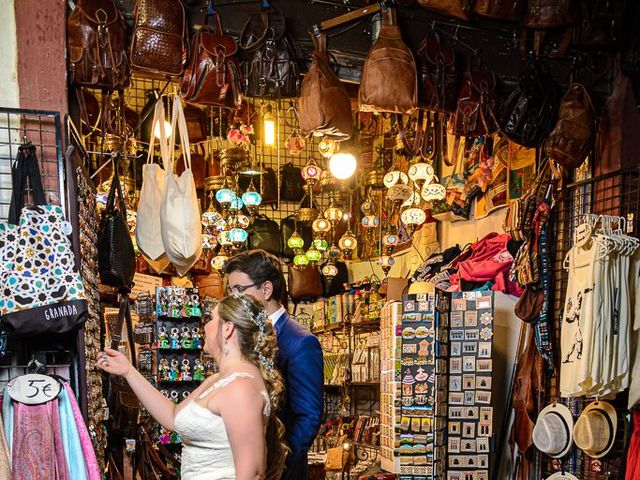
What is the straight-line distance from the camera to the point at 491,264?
6527 mm

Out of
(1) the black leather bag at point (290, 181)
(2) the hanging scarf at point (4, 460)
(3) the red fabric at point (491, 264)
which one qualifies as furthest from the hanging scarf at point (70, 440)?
(1) the black leather bag at point (290, 181)

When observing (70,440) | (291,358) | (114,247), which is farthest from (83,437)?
(114,247)

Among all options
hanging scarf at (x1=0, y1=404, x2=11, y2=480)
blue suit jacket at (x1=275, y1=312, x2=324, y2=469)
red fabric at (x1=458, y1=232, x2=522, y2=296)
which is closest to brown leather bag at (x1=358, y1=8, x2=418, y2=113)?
blue suit jacket at (x1=275, y1=312, x2=324, y2=469)

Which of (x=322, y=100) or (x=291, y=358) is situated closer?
(x=291, y=358)

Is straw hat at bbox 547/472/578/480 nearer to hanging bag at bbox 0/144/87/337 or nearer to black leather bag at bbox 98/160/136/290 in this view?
black leather bag at bbox 98/160/136/290

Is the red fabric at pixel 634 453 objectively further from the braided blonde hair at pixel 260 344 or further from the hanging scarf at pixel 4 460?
the hanging scarf at pixel 4 460

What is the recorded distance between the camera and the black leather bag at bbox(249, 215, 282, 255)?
9750 millimetres

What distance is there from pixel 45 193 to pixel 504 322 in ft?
14.0

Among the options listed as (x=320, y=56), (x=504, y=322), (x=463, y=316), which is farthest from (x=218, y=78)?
(x=504, y=322)

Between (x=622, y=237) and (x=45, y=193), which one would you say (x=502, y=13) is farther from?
(x=45, y=193)

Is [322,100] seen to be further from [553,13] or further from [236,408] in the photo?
[236,408]

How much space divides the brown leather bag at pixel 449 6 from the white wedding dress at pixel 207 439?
9.64 ft

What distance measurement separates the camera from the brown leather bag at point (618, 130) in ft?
16.4

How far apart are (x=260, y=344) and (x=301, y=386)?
1.55ft
